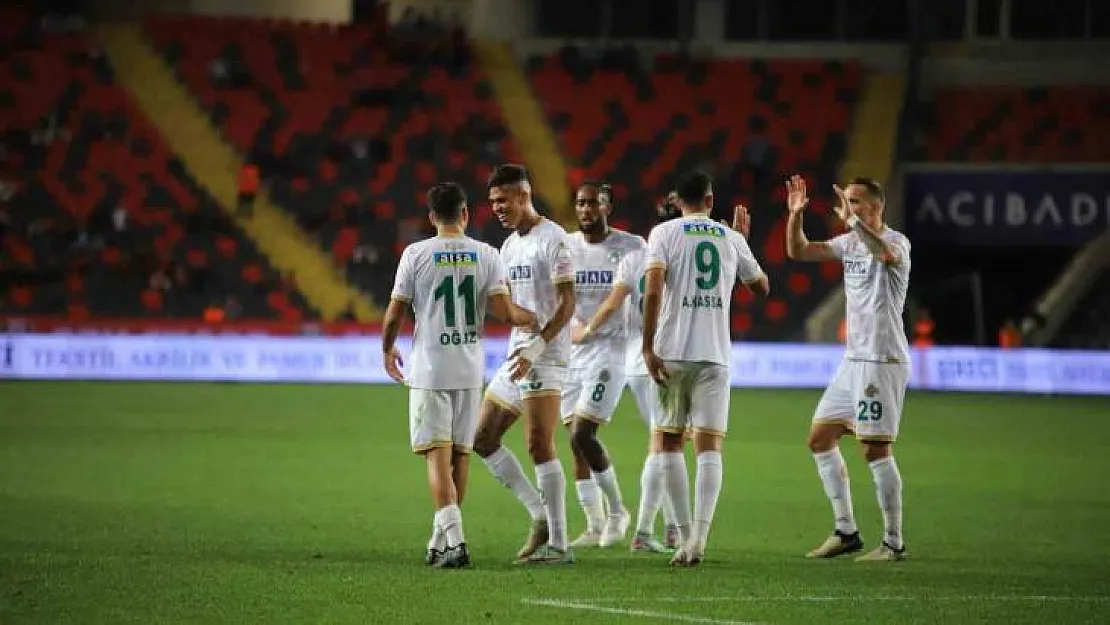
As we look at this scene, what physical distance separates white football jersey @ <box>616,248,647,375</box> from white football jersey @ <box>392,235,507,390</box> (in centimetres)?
162

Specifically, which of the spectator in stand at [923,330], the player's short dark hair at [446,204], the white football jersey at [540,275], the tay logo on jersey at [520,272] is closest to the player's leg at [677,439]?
the white football jersey at [540,275]

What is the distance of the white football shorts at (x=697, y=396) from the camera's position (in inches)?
418

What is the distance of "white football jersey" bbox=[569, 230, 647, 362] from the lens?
12289 millimetres

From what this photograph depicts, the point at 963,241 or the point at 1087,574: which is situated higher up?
the point at 963,241

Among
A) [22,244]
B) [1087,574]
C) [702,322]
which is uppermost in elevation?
[22,244]

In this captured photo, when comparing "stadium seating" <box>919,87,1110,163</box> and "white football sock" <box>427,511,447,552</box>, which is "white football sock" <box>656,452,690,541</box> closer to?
"white football sock" <box>427,511,447,552</box>

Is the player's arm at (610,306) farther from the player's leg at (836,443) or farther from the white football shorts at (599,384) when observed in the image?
the player's leg at (836,443)

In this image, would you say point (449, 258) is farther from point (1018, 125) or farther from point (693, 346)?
point (1018, 125)

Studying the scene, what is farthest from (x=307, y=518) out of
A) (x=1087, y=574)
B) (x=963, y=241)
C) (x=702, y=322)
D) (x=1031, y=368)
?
(x=963, y=241)

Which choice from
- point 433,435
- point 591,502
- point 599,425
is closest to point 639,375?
point 599,425

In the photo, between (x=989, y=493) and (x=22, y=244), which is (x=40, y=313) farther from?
(x=989, y=493)

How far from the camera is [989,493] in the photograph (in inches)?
612

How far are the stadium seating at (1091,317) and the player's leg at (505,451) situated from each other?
22776mm

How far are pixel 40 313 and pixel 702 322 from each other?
22507 millimetres
